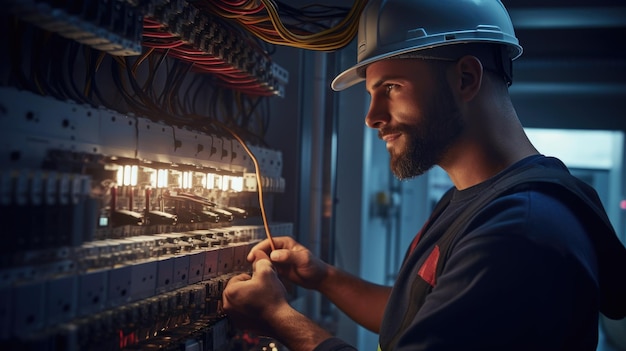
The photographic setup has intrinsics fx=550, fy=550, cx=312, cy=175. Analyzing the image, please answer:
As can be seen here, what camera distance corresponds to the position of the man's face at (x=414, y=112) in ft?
4.30

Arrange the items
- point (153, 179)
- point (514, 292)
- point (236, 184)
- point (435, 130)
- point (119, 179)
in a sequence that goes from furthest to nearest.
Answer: point (236, 184) → point (435, 130) → point (153, 179) → point (119, 179) → point (514, 292)

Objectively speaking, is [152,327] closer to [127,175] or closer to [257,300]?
[257,300]

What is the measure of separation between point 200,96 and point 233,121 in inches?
6.4

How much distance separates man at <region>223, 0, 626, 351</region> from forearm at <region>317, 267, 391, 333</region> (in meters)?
0.16

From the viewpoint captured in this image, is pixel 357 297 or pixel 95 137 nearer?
pixel 95 137

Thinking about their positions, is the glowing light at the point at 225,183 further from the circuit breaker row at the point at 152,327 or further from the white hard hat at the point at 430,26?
the white hard hat at the point at 430,26

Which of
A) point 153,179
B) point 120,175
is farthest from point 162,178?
point 120,175

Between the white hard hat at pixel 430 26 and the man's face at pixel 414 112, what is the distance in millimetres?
48

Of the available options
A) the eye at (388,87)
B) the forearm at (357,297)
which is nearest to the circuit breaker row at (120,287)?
the forearm at (357,297)

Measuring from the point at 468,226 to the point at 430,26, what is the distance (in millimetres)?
506

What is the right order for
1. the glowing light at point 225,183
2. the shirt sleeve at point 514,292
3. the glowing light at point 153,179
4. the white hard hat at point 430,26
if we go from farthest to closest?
1. the glowing light at point 225,183
2. the white hard hat at point 430,26
3. the glowing light at point 153,179
4. the shirt sleeve at point 514,292

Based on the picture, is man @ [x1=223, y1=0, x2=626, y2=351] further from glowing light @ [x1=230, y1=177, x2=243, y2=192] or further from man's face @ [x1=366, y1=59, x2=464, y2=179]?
glowing light @ [x1=230, y1=177, x2=243, y2=192]

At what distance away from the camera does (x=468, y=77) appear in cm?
132

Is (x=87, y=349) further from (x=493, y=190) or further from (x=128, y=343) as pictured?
(x=493, y=190)
